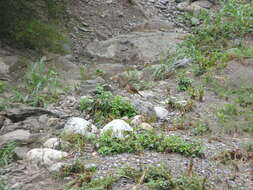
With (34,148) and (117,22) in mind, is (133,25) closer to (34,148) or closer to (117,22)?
(117,22)

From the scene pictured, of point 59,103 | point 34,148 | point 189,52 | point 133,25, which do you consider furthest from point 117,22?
point 34,148

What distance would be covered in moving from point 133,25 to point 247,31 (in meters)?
2.47

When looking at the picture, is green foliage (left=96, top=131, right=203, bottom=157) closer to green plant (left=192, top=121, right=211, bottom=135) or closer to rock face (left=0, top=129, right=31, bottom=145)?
green plant (left=192, top=121, right=211, bottom=135)

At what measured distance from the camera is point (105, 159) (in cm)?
390

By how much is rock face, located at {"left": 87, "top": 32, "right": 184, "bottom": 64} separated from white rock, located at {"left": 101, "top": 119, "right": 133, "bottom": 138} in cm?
328

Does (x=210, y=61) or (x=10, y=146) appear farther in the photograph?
(x=210, y=61)

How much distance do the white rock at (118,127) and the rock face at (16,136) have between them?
2.81 ft

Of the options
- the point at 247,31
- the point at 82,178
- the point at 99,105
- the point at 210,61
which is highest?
the point at 247,31

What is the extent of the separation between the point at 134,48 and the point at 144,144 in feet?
13.6

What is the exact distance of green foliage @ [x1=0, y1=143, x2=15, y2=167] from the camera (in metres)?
4.02

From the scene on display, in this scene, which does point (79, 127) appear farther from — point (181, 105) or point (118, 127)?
point (181, 105)

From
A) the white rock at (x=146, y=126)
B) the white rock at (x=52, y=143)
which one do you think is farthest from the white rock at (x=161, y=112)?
the white rock at (x=52, y=143)

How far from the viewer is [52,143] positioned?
14.1ft

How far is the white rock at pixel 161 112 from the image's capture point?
5.08m
